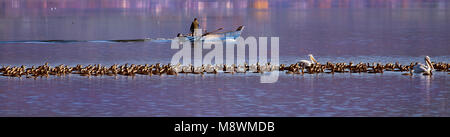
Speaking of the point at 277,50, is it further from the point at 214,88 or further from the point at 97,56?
the point at 214,88

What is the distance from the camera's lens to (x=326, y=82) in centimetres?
2808

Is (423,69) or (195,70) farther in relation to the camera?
(195,70)

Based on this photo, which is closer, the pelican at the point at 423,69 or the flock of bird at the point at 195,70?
the pelican at the point at 423,69

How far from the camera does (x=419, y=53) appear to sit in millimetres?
43688

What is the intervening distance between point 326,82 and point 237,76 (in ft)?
11.9

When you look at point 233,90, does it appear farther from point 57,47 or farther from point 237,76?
point 57,47

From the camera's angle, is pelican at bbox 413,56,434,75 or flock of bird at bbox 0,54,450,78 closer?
pelican at bbox 413,56,434,75

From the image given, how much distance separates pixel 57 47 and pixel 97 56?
8.09m

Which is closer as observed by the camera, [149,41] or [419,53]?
[419,53]
